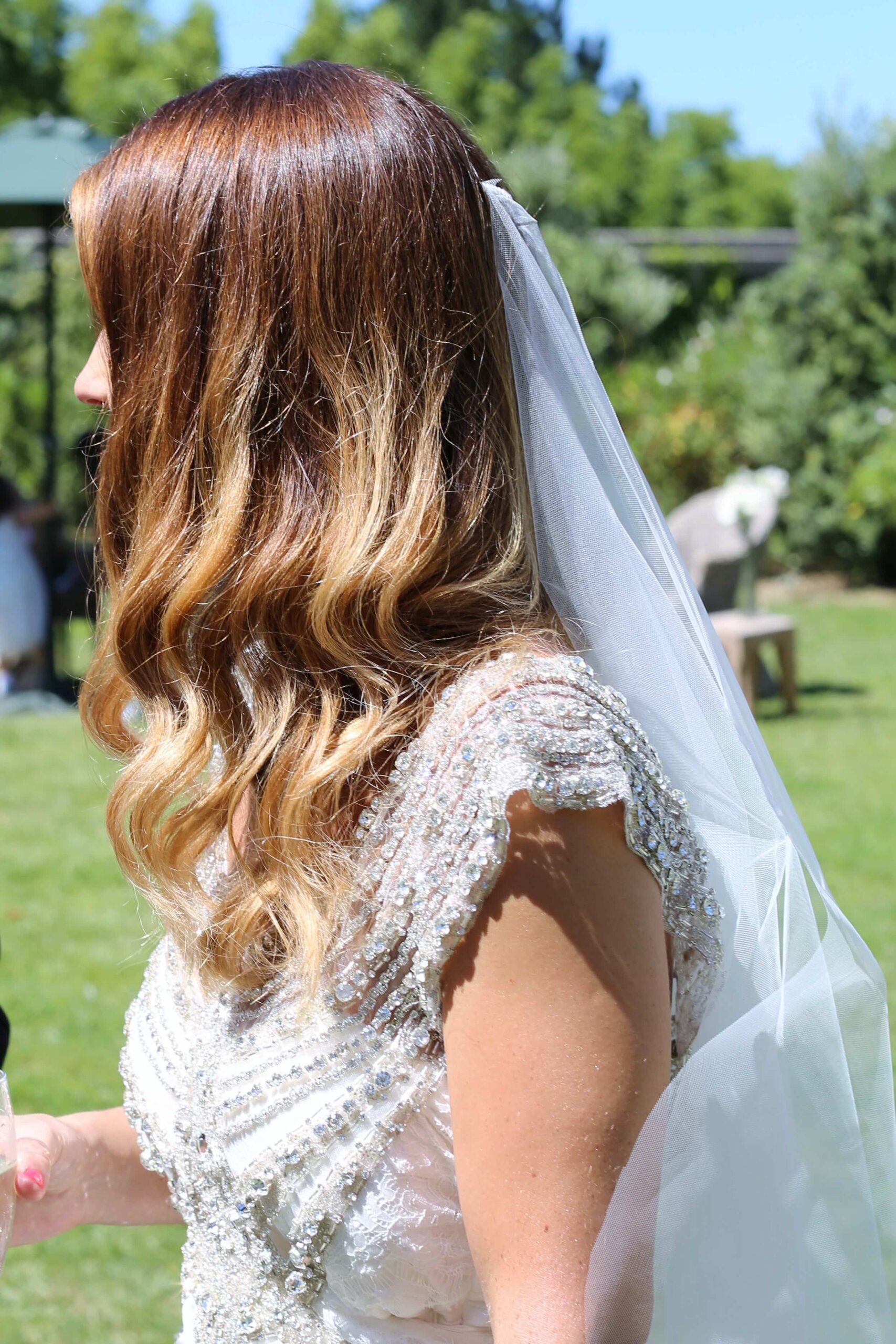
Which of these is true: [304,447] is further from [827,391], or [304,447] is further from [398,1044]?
[827,391]

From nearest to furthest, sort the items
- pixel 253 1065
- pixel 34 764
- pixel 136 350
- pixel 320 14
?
pixel 253 1065 → pixel 136 350 → pixel 34 764 → pixel 320 14

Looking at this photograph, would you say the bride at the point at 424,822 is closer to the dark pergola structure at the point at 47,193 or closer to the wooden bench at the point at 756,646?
the wooden bench at the point at 756,646

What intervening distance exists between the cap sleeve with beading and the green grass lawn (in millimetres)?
524

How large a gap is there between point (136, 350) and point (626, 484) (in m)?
0.57

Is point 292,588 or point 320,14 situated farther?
point 320,14

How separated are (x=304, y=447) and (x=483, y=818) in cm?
44

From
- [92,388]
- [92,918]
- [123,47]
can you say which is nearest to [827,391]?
[92,918]

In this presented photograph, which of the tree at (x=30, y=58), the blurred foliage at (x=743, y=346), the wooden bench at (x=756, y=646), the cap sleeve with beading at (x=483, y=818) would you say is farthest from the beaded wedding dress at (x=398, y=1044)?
the tree at (x=30, y=58)

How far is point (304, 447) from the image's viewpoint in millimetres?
1308

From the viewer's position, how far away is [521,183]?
16250 millimetres

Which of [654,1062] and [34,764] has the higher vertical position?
[654,1062]

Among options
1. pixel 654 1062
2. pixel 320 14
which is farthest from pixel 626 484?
pixel 320 14

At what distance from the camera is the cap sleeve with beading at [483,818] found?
1.09m

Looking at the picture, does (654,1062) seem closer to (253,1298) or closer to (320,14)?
(253,1298)
